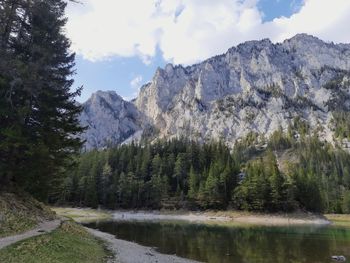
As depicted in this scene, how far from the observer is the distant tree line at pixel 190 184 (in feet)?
375

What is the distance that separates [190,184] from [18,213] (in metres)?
105

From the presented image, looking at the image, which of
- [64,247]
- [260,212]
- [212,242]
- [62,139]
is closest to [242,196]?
[260,212]

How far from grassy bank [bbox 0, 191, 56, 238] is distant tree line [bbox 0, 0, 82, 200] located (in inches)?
55.3

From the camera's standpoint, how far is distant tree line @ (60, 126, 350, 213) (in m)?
114

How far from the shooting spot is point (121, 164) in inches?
5994

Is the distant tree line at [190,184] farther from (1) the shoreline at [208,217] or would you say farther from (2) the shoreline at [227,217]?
(2) the shoreline at [227,217]

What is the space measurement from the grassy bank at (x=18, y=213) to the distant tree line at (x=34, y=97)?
4.61 feet

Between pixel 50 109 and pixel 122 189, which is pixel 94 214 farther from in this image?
pixel 50 109

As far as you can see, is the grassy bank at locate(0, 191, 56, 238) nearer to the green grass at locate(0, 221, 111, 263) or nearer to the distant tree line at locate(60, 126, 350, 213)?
the green grass at locate(0, 221, 111, 263)

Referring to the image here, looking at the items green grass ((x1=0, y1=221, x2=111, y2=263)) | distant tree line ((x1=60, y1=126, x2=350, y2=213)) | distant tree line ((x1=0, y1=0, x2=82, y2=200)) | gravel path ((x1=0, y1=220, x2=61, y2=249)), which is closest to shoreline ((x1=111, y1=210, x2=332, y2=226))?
distant tree line ((x1=60, y1=126, x2=350, y2=213))

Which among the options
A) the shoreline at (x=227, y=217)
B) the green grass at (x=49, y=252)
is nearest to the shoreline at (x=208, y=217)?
the shoreline at (x=227, y=217)

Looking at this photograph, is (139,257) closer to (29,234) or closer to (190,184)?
(29,234)

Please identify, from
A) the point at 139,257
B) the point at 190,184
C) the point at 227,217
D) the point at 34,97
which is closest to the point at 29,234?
the point at 139,257

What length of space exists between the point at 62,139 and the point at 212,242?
82.4 ft
